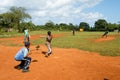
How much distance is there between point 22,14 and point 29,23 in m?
5.57

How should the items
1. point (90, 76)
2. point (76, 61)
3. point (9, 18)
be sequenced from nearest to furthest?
point (90, 76), point (76, 61), point (9, 18)

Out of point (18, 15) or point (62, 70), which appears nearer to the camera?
point (62, 70)

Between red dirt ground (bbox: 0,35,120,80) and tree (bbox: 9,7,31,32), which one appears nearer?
red dirt ground (bbox: 0,35,120,80)

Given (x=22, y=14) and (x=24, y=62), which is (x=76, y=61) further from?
(x=22, y=14)

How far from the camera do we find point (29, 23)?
8456cm

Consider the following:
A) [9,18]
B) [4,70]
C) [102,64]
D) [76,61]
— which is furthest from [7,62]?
[9,18]

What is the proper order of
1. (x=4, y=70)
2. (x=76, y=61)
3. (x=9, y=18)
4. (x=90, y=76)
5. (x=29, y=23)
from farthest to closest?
(x=9, y=18), (x=29, y=23), (x=76, y=61), (x=4, y=70), (x=90, y=76)


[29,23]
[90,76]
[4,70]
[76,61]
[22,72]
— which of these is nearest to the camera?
[90,76]

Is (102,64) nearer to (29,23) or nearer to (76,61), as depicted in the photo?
(76,61)

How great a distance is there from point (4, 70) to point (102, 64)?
4.96 m

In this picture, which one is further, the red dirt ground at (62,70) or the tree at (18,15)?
the tree at (18,15)

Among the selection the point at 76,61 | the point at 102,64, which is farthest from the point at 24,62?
the point at 102,64

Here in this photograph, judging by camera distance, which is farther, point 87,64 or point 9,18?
point 9,18

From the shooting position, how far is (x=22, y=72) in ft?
39.3
